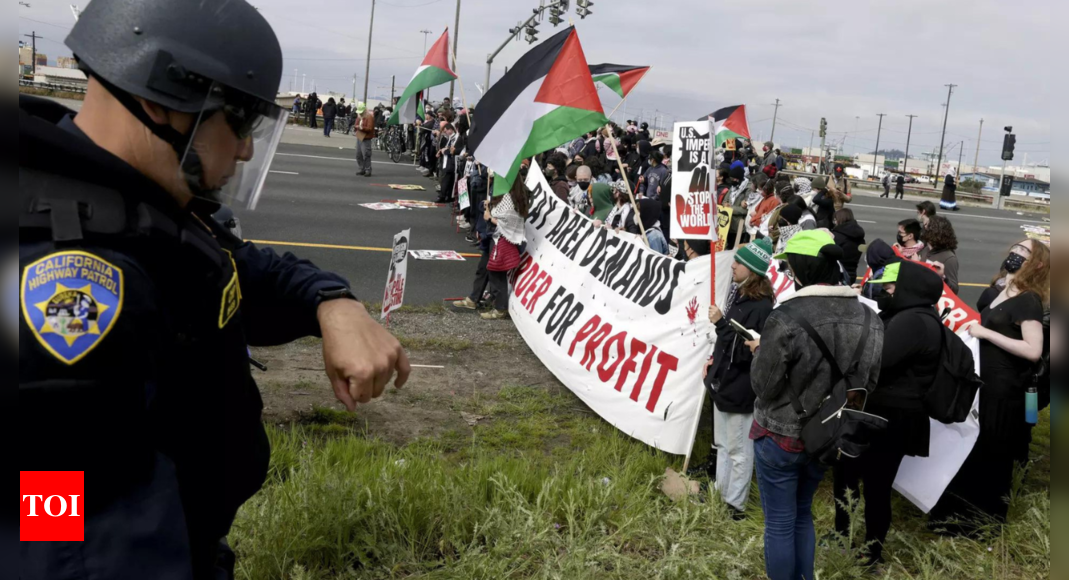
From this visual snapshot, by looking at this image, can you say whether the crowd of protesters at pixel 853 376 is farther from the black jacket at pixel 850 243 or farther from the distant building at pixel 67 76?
the distant building at pixel 67 76

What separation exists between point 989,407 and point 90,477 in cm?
527

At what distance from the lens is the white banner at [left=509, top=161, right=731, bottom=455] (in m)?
5.77

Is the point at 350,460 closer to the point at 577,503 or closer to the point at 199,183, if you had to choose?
the point at 577,503

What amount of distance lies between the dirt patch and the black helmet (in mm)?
4384

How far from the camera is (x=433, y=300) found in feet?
31.7

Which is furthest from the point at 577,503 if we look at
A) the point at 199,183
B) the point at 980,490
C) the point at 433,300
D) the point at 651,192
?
the point at 651,192

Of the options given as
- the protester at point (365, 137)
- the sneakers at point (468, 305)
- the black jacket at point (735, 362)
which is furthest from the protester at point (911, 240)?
the protester at point (365, 137)

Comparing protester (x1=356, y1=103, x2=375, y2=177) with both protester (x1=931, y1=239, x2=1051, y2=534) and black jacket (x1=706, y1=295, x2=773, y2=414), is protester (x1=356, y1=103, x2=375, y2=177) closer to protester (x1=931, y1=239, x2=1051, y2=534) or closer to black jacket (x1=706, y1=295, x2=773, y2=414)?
black jacket (x1=706, y1=295, x2=773, y2=414)

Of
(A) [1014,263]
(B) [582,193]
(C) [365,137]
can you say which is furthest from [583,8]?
(A) [1014,263]

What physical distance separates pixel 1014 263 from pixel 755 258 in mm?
1615

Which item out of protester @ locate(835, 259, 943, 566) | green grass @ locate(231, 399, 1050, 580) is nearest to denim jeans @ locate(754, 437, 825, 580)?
green grass @ locate(231, 399, 1050, 580)

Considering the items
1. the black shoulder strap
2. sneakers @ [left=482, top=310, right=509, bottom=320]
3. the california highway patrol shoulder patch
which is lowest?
sneakers @ [left=482, top=310, right=509, bottom=320]

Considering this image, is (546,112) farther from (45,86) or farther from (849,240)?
(45,86)

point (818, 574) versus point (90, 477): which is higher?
point (90, 477)
